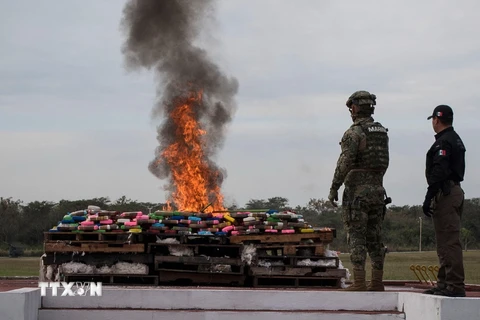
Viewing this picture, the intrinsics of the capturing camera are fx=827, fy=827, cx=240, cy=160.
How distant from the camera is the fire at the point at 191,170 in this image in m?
17.0

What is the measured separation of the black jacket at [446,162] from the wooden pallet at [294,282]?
4.70 m

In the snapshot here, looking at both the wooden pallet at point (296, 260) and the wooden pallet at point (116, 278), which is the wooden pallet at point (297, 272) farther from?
the wooden pallet at point (116, 278)

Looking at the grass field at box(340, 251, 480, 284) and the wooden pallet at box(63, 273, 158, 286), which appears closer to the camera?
the wooden pallet at box(63, 273, 158, 286)

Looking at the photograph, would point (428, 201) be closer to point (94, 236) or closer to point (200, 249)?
point (200, 249)

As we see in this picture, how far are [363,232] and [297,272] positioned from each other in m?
3.14

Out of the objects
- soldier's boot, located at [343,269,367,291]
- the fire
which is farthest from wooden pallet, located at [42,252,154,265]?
soldier's boot, located at [343,269,367,291]

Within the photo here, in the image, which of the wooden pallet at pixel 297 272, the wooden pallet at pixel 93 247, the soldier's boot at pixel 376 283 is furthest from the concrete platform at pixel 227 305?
the wooden pallet at pixel 93 247

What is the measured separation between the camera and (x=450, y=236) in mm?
8789

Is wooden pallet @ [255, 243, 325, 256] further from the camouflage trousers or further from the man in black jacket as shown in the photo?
the man in black jacket

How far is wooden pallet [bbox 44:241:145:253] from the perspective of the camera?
1309 cm

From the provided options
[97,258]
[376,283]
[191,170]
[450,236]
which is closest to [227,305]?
[376,283]

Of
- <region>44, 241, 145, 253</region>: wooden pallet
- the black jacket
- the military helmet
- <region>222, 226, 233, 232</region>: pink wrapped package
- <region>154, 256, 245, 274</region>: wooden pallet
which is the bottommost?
<region>154, 256, 245, 274</region>: wooden pallet

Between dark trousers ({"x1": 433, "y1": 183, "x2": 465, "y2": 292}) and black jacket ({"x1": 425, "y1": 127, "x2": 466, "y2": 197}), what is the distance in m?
0.10

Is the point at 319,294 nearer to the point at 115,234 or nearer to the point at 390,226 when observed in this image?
the point at 115,234
